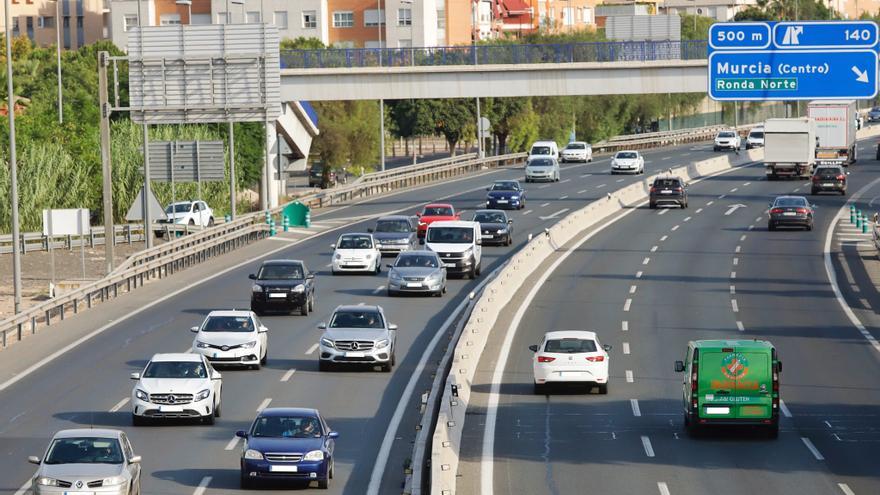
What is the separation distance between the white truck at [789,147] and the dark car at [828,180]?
4834mm

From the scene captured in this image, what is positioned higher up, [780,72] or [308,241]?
[780,72]

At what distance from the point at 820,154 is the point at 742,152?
1536 cm

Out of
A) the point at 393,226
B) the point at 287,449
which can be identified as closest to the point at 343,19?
the point at 393,226

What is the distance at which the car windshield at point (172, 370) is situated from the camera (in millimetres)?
30219

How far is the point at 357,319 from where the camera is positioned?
37.4 meters

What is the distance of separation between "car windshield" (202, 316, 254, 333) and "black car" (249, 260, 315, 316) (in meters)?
8.44

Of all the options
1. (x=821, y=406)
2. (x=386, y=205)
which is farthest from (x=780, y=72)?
(x=386, y=205)

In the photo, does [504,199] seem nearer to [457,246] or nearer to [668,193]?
[668,193]

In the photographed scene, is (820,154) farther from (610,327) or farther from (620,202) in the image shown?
(610,327)

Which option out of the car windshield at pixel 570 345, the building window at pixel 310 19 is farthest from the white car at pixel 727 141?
the car windshield at pixel 570 345

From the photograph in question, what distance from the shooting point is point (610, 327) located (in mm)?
44594

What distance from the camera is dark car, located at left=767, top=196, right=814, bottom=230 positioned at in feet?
232

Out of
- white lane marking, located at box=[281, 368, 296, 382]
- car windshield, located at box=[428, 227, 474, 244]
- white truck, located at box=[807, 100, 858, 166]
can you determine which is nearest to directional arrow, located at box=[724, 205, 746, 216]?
white truck, located at box=[807, 100, 858, 166]

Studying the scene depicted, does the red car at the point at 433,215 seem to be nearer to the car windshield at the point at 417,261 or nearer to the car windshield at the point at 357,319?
the car windshield at the point at 417,261
